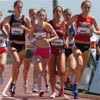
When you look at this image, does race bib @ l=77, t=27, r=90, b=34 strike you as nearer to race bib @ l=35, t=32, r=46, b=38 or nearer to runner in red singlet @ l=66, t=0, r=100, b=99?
runner in red singlet @ l=66, t=0, r=100, b=99

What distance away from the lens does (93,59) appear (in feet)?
47.6

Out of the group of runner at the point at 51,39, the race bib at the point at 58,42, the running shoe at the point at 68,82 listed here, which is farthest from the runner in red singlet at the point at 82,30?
the running shoe at the point at 68,82

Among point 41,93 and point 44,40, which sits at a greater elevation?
point 44,40

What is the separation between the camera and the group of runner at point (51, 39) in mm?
11453

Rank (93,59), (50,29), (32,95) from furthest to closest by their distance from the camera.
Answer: (93,59) < (32,95) < (50,29)

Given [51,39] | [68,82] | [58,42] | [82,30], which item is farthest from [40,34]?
[68,82]

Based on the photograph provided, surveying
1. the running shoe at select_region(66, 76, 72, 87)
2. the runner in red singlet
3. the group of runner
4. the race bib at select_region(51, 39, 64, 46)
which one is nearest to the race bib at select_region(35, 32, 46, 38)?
the group of runner

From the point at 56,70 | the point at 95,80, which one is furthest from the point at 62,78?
the point at 95,80

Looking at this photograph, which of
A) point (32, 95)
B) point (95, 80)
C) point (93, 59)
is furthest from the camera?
point (93, 59)

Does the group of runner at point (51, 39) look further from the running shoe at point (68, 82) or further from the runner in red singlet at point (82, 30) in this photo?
the running shoe at point (68, 82)

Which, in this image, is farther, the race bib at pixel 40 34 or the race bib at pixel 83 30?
the race bib at pixel 40 34

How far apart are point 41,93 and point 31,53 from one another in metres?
1.36

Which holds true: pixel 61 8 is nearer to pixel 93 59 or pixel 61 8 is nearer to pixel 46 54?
pixel 46 54

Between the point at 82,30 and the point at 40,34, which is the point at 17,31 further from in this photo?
the point at 82,30
